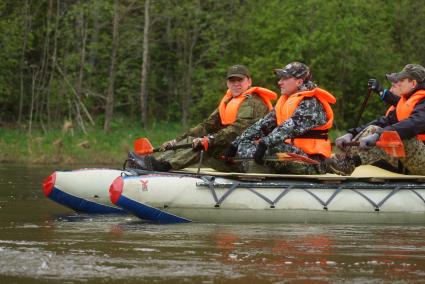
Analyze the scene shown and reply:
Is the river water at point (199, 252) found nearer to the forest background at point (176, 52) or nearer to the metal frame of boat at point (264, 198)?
the metal frame of boat at point (264, 198)

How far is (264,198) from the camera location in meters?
10.1

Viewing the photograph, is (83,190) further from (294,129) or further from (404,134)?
(404,134)

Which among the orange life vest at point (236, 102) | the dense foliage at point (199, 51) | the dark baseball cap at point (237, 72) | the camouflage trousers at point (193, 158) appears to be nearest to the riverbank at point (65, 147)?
the dense foliage at point (199, 51)

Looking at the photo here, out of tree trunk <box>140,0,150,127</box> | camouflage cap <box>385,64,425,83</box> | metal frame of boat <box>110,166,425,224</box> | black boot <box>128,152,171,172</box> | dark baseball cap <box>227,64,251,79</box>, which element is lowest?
metal frame of boat <box>110,166,425,224</box>

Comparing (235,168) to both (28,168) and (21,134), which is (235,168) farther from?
(21,134)

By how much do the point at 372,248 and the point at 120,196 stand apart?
101 inches

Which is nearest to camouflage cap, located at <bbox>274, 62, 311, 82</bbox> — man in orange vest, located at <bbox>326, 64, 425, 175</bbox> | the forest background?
man in orange vest, located at <bbox>326, 64, 425, 175</bbox>

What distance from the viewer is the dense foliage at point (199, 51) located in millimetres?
26422

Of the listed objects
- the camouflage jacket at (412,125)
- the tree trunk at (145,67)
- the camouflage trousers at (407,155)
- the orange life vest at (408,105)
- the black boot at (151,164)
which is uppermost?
the tree trunk at (145,67)

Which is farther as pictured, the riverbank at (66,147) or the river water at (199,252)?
the riverbank at (66,147)

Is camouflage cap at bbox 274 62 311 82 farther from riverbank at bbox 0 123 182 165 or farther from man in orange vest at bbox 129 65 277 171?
riverbank at bbox 0 123 182 165

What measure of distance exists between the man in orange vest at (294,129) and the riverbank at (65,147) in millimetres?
8625

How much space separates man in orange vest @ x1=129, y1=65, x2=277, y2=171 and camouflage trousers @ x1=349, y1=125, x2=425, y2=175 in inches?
41.8

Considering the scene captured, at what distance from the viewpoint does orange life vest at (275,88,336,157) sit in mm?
10414
